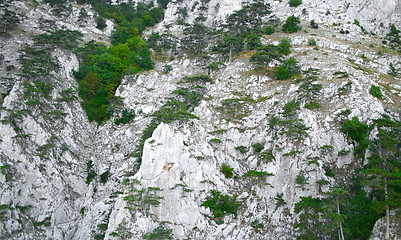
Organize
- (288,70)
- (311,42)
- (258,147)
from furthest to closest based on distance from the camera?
(311,42) → (288,70) → (258,147)

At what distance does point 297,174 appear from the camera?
82.5ft

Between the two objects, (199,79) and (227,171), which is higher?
(199,79)

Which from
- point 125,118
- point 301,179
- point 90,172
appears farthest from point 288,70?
point 90,172

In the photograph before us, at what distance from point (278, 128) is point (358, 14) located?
4800 cm

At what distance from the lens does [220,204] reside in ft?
85.5

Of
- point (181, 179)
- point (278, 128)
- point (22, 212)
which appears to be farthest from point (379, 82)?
point (22, 212)

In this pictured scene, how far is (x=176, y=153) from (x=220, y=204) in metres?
7.60

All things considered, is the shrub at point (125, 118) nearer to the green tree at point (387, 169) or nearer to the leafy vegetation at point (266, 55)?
the leafy vegetation at point (266, 55)

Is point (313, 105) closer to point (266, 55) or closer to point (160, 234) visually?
point (266, 55)

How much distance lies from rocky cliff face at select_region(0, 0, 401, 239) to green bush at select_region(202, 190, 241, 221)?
1.99 feet

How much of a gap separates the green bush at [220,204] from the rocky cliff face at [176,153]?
0.61 m

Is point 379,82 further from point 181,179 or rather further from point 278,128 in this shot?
point 181,179

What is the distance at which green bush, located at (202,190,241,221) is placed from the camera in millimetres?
25438

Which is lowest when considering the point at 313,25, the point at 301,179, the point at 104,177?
the point at 104,177
